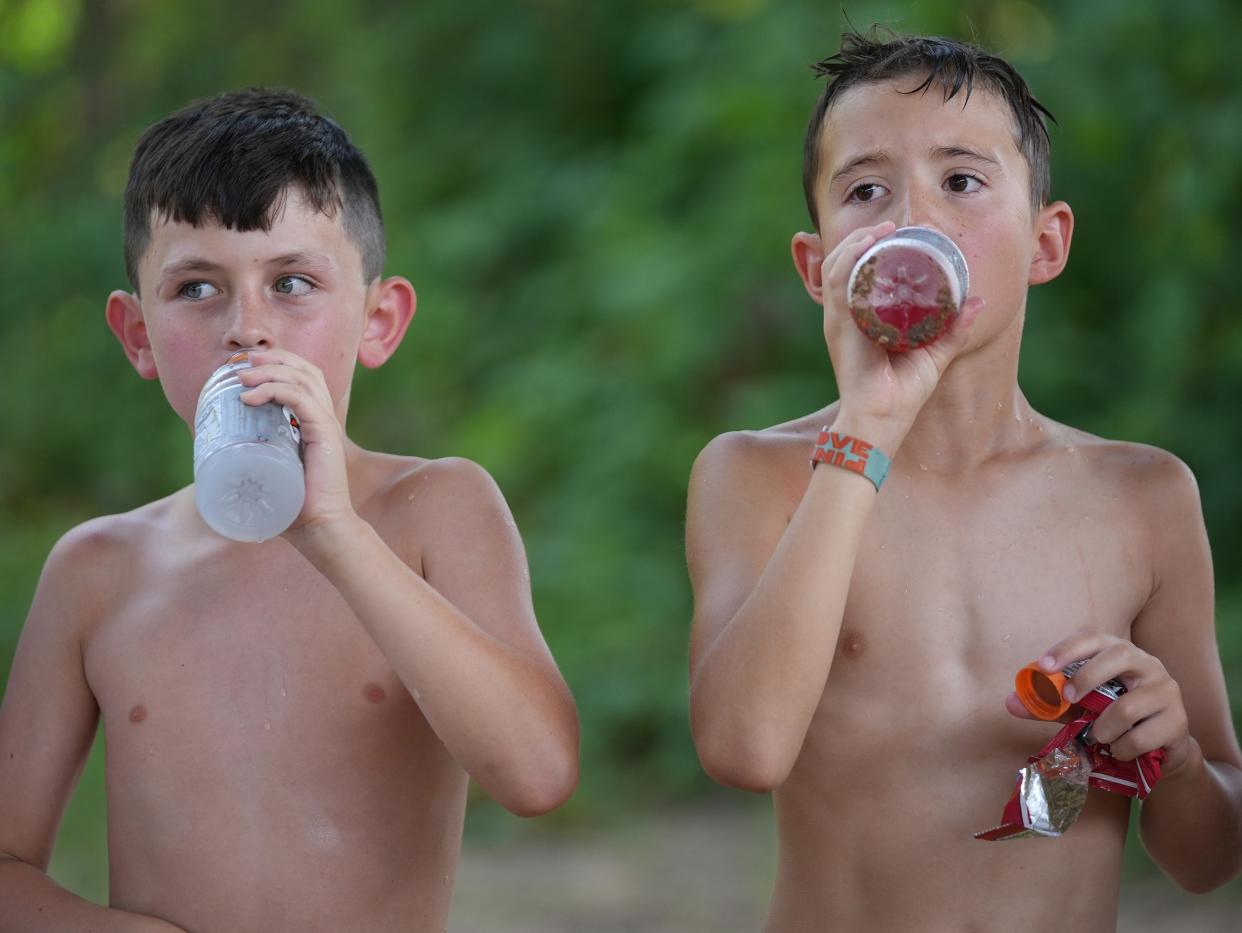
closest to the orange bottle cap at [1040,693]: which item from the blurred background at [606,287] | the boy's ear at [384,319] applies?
the boy's ear at [384,319]

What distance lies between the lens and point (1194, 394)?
4.42m

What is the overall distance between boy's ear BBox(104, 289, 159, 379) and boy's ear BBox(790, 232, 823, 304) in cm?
89

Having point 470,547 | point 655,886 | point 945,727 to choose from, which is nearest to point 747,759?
point 945,727

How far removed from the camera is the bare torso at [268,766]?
1.89 m

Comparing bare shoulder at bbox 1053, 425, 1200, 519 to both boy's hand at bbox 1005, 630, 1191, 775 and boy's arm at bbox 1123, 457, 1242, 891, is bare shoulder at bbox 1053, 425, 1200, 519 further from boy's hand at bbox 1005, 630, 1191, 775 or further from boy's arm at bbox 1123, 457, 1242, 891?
boy's hand at bbox 1005, 630, 1191, 775

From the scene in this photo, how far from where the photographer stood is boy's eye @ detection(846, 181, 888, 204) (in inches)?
74.4

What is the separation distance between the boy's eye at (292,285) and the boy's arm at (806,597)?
66cm

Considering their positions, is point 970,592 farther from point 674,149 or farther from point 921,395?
point 674,149

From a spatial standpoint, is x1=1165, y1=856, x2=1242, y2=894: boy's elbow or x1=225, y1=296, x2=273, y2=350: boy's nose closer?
x1=225, y1=296, x2=273, y2=350: boy's nose

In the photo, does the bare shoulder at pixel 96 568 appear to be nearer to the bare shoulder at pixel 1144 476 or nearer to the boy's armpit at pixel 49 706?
the boy's armpit at pixel 49 706

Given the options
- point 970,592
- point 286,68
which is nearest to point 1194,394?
point 970,592

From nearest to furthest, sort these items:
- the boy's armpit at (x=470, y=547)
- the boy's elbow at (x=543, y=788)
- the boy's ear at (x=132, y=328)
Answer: the boy's elbow at (x=543, y=788) → the boy's armpit at (x=470, y=547) → the boy's ear at (x=132, y=328)

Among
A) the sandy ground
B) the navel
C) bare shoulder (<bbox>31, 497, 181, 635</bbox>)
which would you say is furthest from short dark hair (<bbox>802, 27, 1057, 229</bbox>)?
the sandy ground

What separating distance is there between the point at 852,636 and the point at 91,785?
344 centimetres
